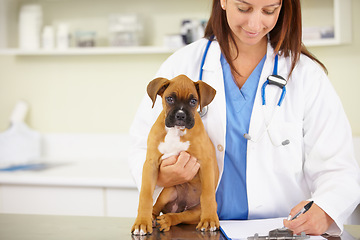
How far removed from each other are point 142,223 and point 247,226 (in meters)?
0.31

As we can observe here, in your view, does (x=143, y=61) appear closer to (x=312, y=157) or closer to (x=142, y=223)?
(x=312, y=157)

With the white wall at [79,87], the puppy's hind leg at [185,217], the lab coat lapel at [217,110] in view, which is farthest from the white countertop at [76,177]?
the puppy's hind leg at [185,217]

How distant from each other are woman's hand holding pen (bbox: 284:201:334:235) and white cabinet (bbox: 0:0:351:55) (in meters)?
1.49

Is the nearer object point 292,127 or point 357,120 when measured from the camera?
point 292,127

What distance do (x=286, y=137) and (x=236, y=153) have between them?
Answer: 0.51ft

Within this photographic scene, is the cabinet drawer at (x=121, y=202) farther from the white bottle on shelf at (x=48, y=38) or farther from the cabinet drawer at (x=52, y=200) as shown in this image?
the white bottle on shelf at (x=48, y=38)

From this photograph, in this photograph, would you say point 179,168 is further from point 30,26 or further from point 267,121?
point 30,26

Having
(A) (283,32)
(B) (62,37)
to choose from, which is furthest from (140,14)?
(A) (283,32)

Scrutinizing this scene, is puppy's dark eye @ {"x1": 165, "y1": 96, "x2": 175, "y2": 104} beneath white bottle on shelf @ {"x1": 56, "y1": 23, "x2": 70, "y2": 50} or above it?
beneath

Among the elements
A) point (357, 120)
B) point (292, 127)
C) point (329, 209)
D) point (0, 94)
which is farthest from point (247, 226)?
point (0, 94)

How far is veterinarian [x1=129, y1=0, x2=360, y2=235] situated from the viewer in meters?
1.39

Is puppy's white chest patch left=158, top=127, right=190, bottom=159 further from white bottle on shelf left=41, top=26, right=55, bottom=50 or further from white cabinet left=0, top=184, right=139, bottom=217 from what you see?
white bottle on shelf left=41, top=26, right=55, bottom=50

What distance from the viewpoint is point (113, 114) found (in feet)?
10.1

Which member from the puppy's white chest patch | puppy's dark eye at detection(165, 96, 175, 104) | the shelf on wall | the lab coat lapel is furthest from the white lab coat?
the shelf on wall
